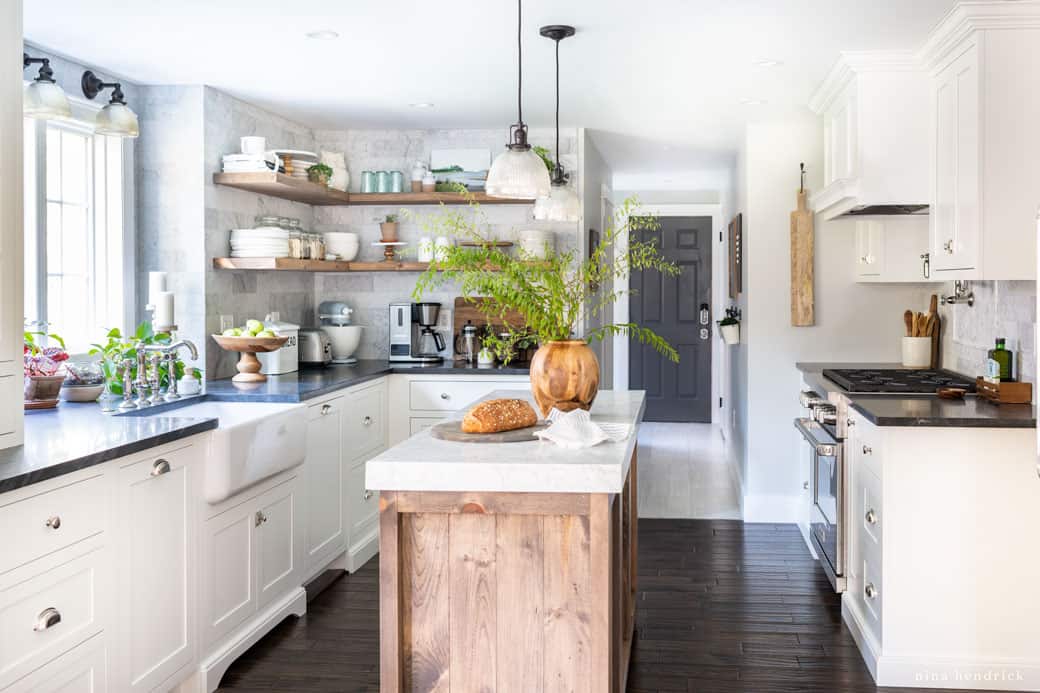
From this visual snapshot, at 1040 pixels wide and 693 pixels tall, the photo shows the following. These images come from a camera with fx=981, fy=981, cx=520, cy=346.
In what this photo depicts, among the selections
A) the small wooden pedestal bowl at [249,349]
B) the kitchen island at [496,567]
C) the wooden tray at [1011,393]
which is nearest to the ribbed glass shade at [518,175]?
the kitchen island at [496,567]

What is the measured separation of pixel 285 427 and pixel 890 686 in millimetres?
2363

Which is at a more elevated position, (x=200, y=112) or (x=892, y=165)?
(x=200, y=112)

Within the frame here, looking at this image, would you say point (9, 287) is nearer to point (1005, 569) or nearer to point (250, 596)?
point (250, 596)

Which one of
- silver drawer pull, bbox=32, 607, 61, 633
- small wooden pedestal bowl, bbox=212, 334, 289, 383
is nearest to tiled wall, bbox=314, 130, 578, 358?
small wooden pedestal bowl, bbox=212, 334, 289, 383

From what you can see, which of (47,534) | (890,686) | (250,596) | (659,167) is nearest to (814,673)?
(890,686)

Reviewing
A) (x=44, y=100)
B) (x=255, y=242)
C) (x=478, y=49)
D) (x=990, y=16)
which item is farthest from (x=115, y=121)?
(x=990, y=16)

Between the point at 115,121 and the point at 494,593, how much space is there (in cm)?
248

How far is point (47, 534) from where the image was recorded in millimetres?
2475

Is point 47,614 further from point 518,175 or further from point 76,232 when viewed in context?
point 76,232

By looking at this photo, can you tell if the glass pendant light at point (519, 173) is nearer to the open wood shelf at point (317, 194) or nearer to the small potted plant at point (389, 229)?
the open wood shelf at point (317, 194)

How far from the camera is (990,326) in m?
4.24

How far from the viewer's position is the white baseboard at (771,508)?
5832 mm

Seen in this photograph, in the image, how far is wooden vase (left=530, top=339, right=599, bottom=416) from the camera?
10.2ft

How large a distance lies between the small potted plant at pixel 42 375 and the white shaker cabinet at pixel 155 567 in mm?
760
